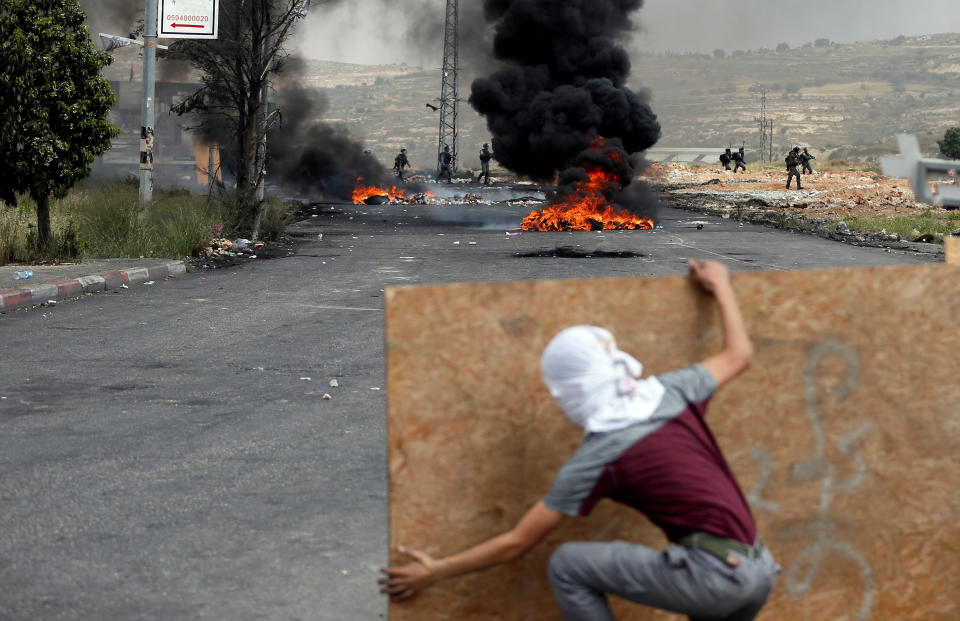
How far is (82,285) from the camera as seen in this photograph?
13.7 meters

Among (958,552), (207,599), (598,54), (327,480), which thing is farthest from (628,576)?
(598,54)

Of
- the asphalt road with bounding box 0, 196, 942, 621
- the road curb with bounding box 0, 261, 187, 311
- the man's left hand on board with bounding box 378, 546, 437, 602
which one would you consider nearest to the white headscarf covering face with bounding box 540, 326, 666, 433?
the asphalt road with bounding box 0, 196, 942, 621

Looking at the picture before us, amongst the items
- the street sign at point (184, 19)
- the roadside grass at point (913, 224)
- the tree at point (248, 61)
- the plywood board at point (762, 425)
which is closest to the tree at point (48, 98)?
the street sign at point (184, 19)

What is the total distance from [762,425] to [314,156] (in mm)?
41998

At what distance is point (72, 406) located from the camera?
724 centimetres

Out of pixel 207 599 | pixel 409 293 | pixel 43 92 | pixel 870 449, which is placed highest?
pixel 43 92

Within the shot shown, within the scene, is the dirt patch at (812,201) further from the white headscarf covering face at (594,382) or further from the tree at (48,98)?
the white headscarf covering face at (594,382)

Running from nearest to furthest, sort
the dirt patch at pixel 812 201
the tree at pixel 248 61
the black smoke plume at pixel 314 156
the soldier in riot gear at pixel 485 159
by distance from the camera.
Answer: the tree at pixel 248 61, the dirt patch at pixel 812 201, the black smoke plume at pixel 314 156, the soldier in riot gear at pixel 485 159

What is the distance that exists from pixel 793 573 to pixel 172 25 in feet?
58.8

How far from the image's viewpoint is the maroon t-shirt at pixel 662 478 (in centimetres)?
274

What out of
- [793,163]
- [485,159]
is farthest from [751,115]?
[793,163]

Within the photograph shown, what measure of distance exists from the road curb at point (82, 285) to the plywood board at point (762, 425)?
1018 centimetres

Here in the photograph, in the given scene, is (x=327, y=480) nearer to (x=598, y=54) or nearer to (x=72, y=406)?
(x=72, y=406)

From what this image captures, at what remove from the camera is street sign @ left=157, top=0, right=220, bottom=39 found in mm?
19312
